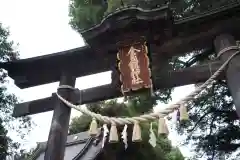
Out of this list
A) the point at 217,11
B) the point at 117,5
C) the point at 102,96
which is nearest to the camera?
the point at 217,11

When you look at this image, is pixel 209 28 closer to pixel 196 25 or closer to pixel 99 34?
pixel 196 25

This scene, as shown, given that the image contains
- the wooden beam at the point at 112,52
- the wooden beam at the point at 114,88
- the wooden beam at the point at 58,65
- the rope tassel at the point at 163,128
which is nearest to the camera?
the rope tassel at the point at 163,128

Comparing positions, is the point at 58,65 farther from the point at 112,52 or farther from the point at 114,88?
the point at 114,88

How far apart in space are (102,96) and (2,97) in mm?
5714

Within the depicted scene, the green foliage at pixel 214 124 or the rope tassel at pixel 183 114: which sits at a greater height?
the green foliage at pixel 214 124

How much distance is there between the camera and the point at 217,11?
15.9ft

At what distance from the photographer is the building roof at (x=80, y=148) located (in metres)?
8.60

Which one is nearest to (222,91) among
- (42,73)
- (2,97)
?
(42,73)

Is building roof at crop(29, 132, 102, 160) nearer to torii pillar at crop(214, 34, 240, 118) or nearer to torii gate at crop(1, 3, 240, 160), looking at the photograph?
torii gate at crop(1, 3, 240, 160)

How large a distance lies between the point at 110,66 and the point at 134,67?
96cm

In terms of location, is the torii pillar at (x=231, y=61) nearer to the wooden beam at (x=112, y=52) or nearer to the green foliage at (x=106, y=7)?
the wooden beam at (x=112, y=52)

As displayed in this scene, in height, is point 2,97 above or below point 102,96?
above

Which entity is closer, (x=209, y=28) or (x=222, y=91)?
(x=209, y=28)

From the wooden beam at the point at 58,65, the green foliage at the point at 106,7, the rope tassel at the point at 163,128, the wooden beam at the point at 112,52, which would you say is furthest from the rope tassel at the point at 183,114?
the green foliage at the point at 106,7
